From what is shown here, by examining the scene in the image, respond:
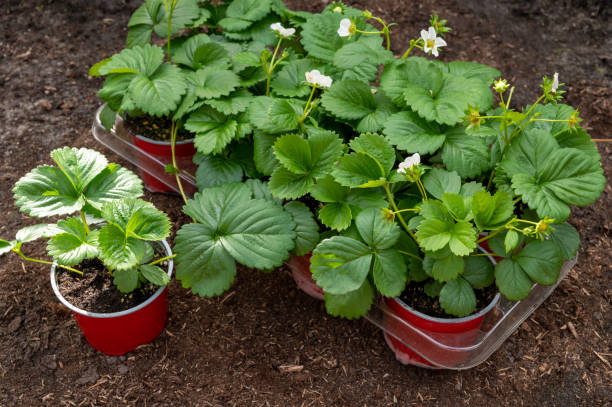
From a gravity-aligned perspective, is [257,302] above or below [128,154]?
below

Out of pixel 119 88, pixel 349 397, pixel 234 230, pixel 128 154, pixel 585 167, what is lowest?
pixel 349 397

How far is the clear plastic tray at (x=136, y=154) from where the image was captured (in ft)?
6.53

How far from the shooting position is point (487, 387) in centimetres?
176

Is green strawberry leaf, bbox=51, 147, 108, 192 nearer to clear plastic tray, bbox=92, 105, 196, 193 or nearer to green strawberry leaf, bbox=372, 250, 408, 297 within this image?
clear plastic tray, bbox=92, 105, 196, 193

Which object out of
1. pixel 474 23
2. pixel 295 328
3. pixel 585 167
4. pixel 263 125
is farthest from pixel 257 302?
pixel 474 23

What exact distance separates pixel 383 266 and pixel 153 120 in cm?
107

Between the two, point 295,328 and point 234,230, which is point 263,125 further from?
point 295,328

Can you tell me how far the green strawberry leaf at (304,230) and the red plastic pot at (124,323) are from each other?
39 centimetres

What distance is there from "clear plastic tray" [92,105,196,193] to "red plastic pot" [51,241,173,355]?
33 cm

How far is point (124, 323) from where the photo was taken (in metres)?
1.65

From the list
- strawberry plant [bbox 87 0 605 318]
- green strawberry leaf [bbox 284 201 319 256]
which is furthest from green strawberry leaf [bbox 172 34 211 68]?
green strawberry leaf [bbox 284 201 319 256]

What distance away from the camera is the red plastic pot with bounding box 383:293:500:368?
1.54m

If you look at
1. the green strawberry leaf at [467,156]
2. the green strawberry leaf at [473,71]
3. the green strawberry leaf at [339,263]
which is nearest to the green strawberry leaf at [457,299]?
the green strawberry leaf at [339,263]

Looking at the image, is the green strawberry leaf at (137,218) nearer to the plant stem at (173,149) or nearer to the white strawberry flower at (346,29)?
the plant stem at (173,149)
